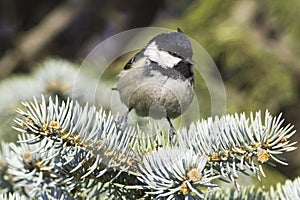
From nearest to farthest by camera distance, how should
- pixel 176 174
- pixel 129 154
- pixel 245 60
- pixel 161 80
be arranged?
pixel 176 174 < pixel 129 154 < pixel 161 80 < pixel 245 60

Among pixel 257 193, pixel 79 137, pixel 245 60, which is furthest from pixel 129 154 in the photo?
pixel 245 60

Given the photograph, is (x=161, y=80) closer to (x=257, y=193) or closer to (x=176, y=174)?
(x=257, y=193)

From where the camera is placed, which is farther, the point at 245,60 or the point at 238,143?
the point at 245,60

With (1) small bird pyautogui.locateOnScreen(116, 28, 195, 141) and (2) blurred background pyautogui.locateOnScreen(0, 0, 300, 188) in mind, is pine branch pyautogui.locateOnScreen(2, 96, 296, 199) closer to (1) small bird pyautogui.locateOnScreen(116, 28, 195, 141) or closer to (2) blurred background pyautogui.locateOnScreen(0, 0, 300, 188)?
(1) small bird pyautogui.locateOnScreen(116, 28, 195, 141)

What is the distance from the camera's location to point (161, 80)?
1.62 m

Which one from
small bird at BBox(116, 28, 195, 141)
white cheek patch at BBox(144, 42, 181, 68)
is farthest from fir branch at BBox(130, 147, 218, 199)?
white cheek patch at BBox(144, 42, 181, 68)

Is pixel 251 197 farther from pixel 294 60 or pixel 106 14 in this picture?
pixel 106 14

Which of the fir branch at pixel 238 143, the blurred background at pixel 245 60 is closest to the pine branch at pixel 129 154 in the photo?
the fir branch at pixel 238 143

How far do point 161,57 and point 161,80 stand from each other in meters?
0.09

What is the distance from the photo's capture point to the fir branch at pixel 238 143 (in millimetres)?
887

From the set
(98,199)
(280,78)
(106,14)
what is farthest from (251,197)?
(106,14)

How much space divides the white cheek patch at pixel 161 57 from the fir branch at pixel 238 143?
0.66m

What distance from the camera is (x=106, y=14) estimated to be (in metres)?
3.82

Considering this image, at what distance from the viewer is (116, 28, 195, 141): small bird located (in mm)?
1523
